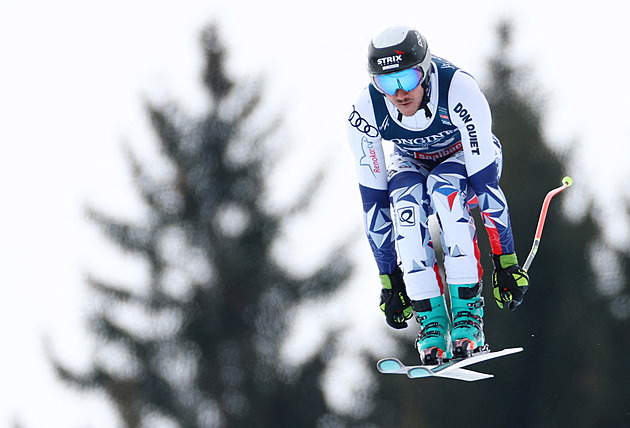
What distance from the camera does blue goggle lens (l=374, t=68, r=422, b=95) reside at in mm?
9703

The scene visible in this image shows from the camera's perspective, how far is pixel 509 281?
33.7 ft

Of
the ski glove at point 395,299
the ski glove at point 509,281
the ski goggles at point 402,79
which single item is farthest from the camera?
the ski glove at point 395,299

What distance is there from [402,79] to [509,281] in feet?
6.55

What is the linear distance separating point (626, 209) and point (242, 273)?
363 inches

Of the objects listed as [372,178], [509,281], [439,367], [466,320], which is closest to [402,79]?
[372,178]

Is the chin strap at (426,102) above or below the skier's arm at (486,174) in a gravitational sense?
above

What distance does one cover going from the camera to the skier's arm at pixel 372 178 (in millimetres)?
10156

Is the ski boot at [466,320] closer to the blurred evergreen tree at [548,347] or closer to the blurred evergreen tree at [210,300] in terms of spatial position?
the blurred evergreen tree at [548,347]

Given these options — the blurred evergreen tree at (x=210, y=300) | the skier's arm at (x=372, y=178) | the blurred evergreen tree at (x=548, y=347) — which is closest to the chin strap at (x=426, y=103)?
the skier's arm at (x=372, y=178)

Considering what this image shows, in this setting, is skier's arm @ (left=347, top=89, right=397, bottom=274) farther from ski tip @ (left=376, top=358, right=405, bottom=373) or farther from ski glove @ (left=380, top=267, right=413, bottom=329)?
ski tip @ (left=376, top=358, right=405, bottom=373)

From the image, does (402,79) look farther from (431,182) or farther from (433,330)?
(433,330)

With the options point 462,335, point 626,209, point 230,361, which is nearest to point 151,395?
point 230,361

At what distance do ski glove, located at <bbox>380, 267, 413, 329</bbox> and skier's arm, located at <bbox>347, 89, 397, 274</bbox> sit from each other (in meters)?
0.07

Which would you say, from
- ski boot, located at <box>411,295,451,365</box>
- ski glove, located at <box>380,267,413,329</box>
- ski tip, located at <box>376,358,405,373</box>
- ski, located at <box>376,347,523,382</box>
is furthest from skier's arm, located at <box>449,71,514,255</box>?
ski tip, located at <box>376,358,405,373</box>
